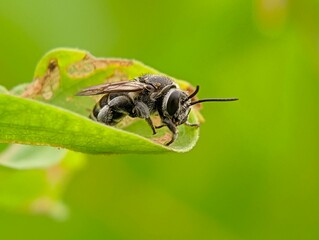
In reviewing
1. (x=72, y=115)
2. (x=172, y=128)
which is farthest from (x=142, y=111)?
(x=72, y=115)

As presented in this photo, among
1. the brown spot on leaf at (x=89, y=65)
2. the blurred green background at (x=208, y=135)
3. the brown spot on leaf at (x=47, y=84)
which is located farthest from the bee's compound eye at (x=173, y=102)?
the blurred green background at (x=208, y=135)

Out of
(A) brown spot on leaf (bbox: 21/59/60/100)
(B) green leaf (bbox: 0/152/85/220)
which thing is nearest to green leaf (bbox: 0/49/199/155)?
(A) brown spot on leaf (bbox: 21/59/60/100)

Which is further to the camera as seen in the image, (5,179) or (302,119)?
Answer: (302,119)

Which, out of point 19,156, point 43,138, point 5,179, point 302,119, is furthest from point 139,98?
point 302,119

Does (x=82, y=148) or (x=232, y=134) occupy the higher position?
(x=232, y=134)

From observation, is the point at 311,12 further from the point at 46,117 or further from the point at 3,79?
the point at 46,117

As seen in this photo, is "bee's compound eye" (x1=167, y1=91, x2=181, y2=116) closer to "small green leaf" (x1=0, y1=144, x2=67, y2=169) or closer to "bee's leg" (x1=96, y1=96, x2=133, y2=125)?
"bee's leg" (x1=96, y1=96, x2=133, y2=125)

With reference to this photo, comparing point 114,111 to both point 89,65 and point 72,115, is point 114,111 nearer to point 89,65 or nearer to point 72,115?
point 89,65

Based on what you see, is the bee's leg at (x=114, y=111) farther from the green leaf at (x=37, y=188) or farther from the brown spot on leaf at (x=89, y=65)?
the green leaf at (x=37, y=188)
